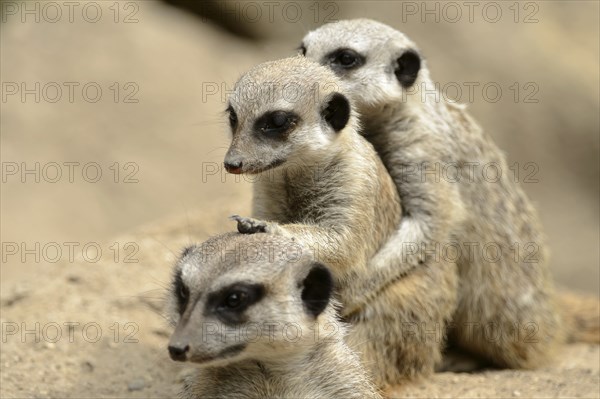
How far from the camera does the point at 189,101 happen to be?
32.9ft

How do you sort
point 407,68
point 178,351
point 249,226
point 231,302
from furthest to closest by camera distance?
point 407,68 < point 249,226 < point 231,302 < point 178,351

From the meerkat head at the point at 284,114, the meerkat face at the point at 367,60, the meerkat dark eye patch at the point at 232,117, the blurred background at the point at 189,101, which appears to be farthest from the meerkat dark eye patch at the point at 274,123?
the blurred background at the point at 189,101

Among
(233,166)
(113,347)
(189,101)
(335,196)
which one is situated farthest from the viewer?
(189,101)

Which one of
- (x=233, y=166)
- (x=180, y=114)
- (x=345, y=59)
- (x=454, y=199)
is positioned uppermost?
(x=345, y=59)

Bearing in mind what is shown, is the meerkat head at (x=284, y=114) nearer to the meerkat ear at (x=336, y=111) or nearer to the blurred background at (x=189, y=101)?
the meerkat ear at (x=336, y=111)

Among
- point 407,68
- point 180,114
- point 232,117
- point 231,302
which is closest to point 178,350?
point 231,302

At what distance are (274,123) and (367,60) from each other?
2.99 ft

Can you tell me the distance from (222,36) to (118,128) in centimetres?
220

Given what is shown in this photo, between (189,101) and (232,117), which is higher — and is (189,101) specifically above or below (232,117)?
below

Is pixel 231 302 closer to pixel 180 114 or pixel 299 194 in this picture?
pixel 299 194

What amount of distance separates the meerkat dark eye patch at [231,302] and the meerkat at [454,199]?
1312 mm

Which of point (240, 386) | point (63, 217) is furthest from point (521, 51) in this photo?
point (240, 386)

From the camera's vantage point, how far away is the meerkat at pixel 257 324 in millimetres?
3137

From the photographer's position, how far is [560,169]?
9.94m
